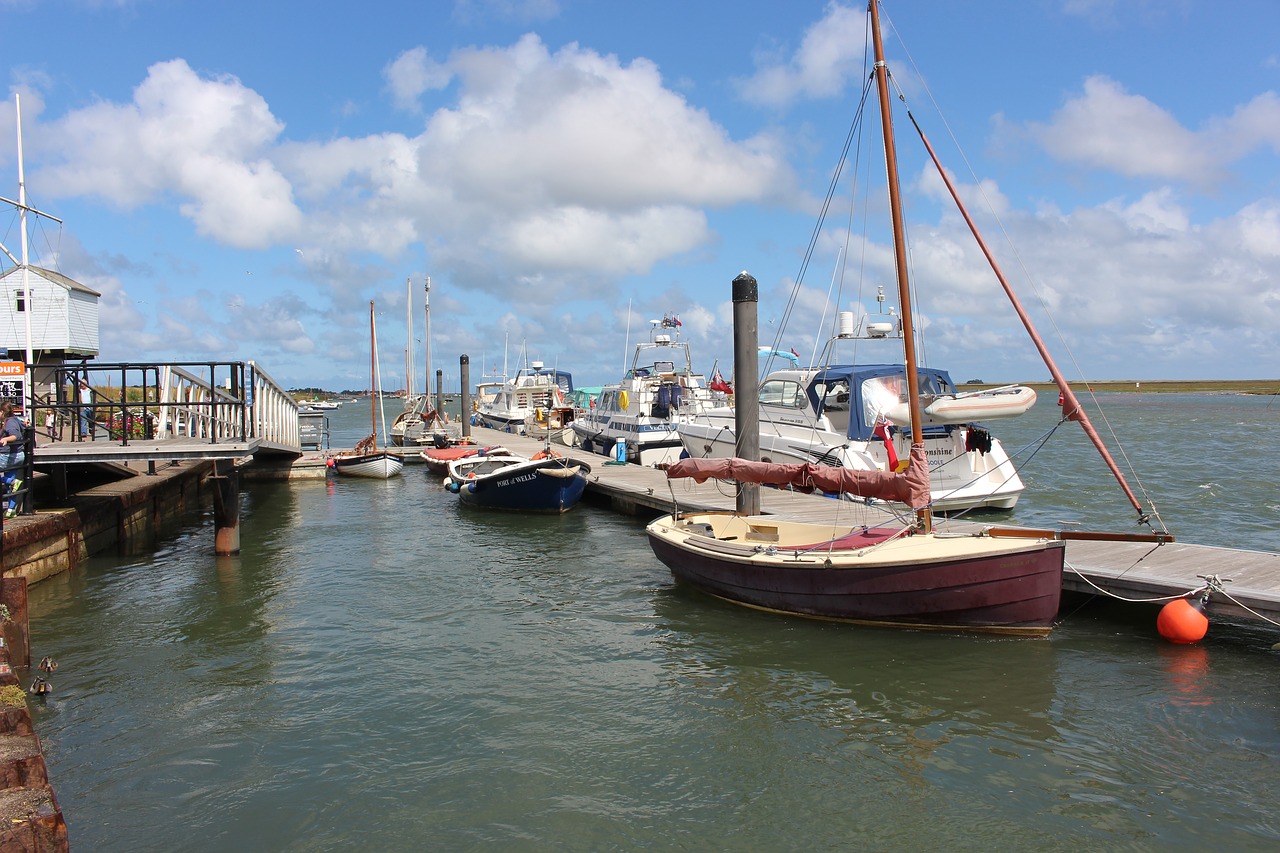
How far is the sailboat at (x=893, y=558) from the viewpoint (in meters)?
10.4

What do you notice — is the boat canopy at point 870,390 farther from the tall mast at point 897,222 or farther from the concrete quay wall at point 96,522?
the concrete quay wall at point 96,522

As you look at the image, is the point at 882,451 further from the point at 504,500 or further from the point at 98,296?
the point at 98,296

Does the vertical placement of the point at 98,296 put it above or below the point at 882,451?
above

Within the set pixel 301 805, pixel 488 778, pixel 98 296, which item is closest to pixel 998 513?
pixel 488 778

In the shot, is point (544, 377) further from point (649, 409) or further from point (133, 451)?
point (133, 451)

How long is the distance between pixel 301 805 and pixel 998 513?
706 inches

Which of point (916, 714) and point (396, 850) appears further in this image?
point (916, 714)

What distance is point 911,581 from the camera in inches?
423

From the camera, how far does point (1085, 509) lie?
22.1 metres

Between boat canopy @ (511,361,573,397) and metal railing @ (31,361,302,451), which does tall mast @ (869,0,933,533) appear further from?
boat canopy @ (511,361,573,397)

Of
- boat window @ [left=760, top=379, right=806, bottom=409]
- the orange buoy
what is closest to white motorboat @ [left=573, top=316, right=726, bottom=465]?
boat window @ [left=760, top=379, right=806, bottom=409]

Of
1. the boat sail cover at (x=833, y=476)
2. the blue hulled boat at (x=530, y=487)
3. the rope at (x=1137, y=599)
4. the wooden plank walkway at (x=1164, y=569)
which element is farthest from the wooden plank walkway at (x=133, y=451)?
the rope at (x=1137, y=599)

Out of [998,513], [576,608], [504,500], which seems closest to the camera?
[576,608]

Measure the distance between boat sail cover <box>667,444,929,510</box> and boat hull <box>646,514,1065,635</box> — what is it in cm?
63
